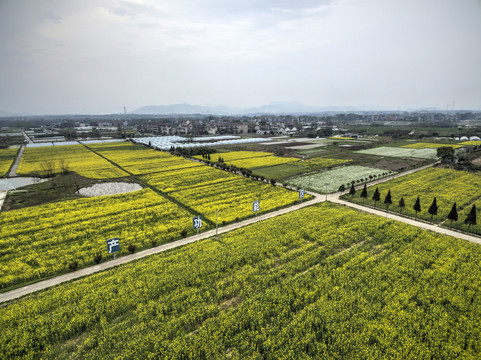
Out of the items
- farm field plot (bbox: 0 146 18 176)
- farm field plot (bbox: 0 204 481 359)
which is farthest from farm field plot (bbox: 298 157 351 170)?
farm field plot (bbox: 0 146 18 176)

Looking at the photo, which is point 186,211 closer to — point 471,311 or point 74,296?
point 74,296

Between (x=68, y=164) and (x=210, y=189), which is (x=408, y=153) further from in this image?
(x=68, y=164)

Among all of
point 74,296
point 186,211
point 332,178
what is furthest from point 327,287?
point 332,178

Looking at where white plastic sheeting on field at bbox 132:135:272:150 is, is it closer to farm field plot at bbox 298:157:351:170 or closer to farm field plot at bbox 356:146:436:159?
farm field plot at bbox 298:157:351:170

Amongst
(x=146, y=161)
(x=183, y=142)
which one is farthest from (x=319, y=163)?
(x=183, y=142)

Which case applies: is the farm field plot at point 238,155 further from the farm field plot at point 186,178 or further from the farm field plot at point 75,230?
the farm field plot at point 75,230

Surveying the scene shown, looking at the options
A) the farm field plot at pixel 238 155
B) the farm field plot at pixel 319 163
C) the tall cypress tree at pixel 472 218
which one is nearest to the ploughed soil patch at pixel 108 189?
the farm field plot at pixel 238 155
